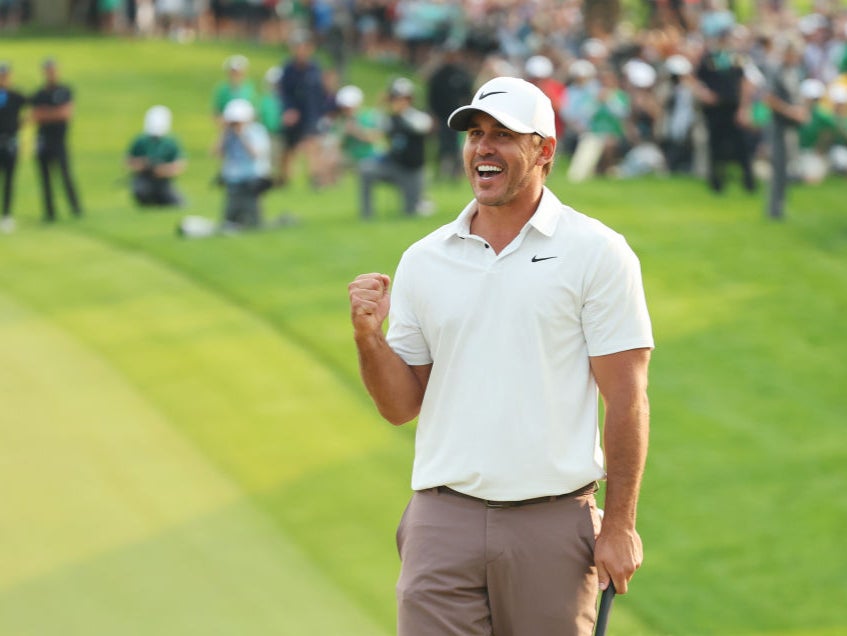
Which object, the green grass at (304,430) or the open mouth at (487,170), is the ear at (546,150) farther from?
the green grass at (304,430)

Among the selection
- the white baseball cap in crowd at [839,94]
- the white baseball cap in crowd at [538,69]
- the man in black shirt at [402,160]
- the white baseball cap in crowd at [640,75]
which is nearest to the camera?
the man in black shirt at [402,160]

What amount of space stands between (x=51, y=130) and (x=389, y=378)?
14.7 meters

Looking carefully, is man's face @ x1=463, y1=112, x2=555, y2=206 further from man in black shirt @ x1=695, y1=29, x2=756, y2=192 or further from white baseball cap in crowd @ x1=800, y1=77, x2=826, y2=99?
white baseball cap in crowd @ x1=800, y1=77, x2=826, y2=99

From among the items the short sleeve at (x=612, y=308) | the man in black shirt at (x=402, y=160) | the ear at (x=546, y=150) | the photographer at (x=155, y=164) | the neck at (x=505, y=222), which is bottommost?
the photographer at (x=155, y=164)

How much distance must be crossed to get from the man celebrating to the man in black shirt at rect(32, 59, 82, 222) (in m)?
14.5

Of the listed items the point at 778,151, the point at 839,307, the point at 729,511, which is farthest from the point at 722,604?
the point at 778,151

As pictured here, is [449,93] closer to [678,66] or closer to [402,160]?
[678,66]

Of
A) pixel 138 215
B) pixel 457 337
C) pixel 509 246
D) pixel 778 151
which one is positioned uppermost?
pixel 509 246

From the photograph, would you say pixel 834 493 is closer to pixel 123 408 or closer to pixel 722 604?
pixel 722 604

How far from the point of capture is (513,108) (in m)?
4.02

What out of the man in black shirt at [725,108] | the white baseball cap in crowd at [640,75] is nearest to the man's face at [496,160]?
the man in black shirt at [725,108]

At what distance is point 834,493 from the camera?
9516 mm

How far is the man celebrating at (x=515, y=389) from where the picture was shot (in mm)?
3955

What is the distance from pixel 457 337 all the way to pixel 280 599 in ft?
12.0
